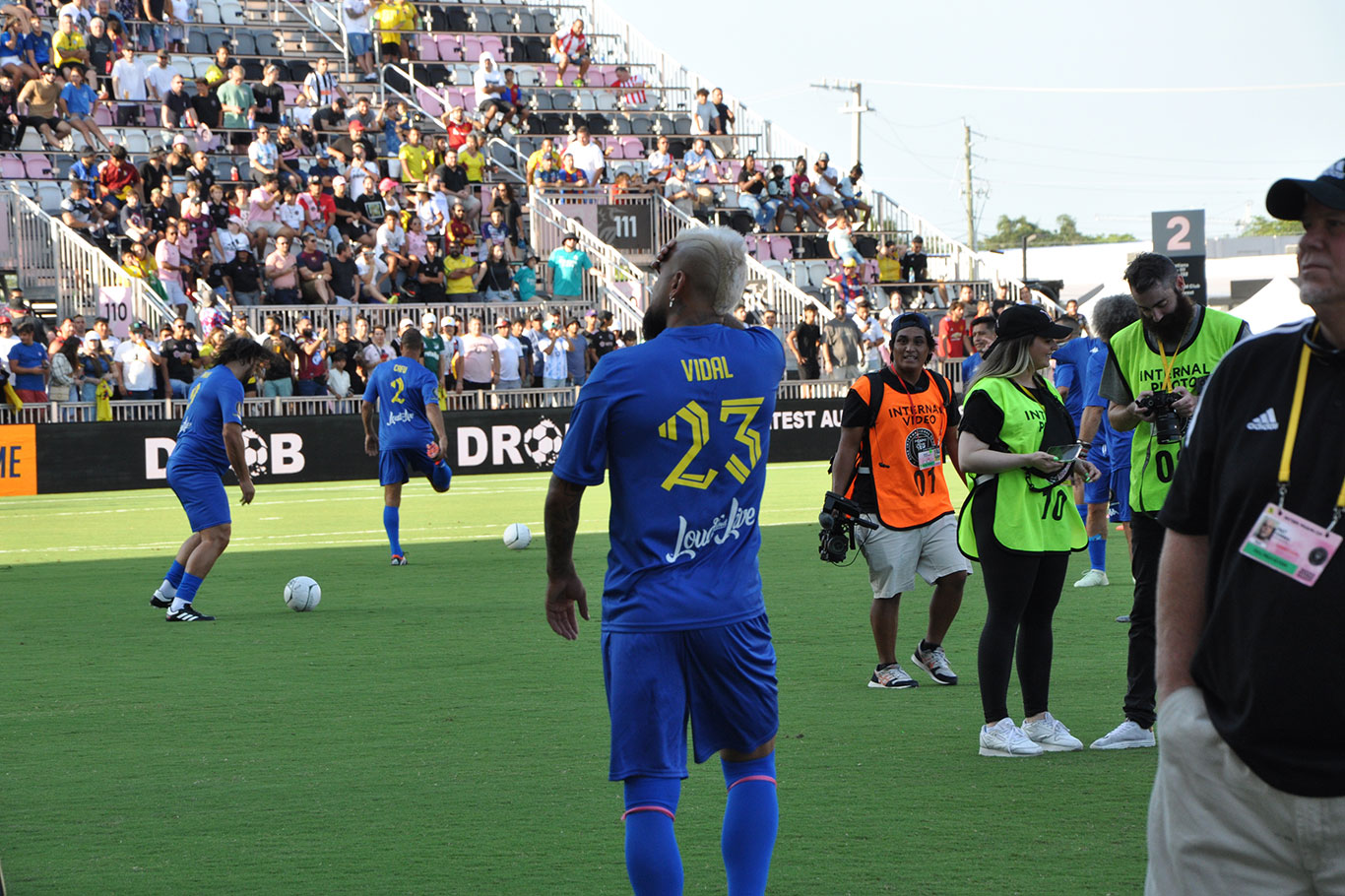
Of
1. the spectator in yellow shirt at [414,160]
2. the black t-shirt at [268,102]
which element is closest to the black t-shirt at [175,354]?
the spectator in yellow shirt at [414,160]

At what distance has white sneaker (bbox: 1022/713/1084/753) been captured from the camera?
6.62 meters

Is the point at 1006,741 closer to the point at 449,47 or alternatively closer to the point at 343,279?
the point at 343,279

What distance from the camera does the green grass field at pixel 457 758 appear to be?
512cm

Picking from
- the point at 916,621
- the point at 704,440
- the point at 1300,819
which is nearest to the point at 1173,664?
the point at 1300,819

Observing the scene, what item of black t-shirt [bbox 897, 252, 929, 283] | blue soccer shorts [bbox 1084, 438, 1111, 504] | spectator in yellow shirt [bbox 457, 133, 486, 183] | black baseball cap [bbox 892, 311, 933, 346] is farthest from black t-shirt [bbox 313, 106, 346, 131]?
black baseball cap [bbox 892, 311, 933, 346]

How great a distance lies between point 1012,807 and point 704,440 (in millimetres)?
2372

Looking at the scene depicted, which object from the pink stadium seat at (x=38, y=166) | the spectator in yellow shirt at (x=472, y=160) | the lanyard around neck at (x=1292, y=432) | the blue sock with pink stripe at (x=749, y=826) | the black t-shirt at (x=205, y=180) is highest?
the spectator in yellow shirt at (x=472, y=160)

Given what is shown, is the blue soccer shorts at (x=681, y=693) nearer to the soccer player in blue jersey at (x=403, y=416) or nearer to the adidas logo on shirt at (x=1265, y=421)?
the adidas logo on shirt at (x=1265, y=421)

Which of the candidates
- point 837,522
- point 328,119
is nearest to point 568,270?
point 328,119

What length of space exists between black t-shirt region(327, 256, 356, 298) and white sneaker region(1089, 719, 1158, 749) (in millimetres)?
20870

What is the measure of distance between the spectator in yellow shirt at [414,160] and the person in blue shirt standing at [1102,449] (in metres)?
18.7

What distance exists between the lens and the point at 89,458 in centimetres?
2236

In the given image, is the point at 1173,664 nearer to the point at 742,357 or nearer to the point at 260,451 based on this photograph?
the point at 742,357

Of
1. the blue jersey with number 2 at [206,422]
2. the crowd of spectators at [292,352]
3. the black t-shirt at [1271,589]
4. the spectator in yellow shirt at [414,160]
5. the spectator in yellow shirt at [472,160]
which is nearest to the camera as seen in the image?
the black t-shirt at [1271,589]
